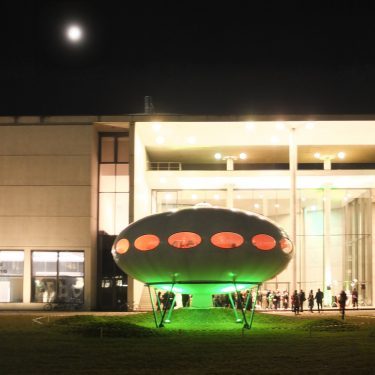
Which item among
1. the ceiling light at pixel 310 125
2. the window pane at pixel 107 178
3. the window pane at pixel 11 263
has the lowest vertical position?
the window pane at pixel 11 263

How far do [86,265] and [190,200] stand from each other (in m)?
12.1

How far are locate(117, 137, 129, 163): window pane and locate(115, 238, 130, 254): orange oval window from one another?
19168 millimetres

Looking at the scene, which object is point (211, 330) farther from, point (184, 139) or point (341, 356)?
point (184, 139)

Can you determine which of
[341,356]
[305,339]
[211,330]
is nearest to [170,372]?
[341,356]

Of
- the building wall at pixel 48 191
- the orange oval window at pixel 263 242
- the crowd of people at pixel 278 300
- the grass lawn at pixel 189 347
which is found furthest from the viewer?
the building wall at pixel 48 191

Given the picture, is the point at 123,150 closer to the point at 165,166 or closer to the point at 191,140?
the point at 191,140

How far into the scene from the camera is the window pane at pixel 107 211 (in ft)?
152

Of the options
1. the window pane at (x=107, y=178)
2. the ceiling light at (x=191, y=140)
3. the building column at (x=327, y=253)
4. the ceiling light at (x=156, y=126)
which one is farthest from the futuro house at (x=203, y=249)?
the building column at (x=327, y=253)

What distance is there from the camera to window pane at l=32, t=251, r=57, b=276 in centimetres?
4438

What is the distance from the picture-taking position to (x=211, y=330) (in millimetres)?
26453

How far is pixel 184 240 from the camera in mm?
25656

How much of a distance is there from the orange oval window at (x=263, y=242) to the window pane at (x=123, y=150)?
70.0ft

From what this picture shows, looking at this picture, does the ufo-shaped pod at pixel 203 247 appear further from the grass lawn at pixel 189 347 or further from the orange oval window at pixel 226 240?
the grass lawn at pixel 189 347

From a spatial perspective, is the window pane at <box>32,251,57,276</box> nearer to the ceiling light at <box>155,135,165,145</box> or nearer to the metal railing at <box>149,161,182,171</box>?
the ceiling light at <box>155,135,165,145</box>
